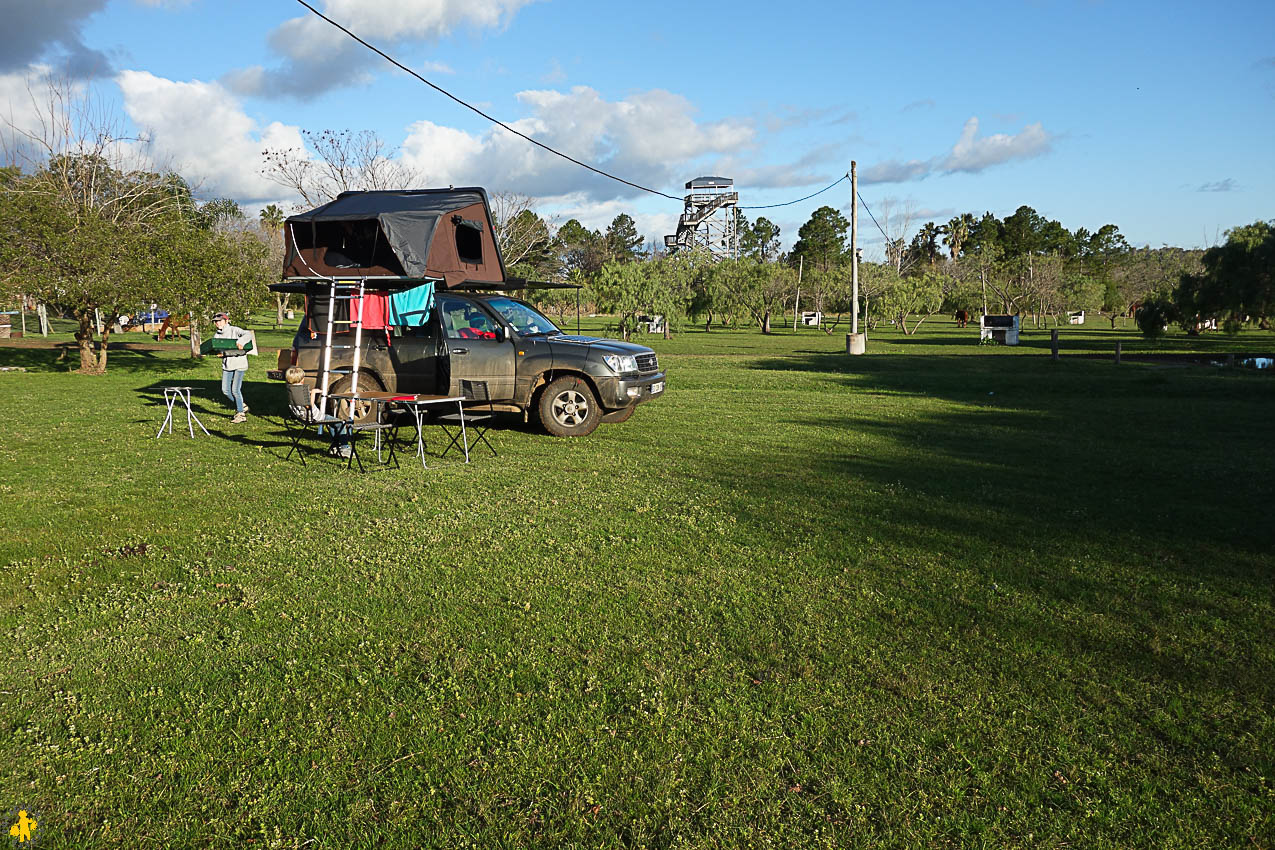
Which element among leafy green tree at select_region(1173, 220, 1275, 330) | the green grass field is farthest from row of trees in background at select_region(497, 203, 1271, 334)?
the green grass field

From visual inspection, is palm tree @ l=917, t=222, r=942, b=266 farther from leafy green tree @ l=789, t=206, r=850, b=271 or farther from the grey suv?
the grey suv

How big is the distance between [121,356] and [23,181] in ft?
19.2

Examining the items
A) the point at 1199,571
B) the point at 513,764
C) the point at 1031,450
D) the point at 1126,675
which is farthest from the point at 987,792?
the point at 1031,450

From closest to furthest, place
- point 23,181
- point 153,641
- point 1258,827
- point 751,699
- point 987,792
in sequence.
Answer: point 1258,827, point 987,792, point 751,699, point 153,641, point 23,181

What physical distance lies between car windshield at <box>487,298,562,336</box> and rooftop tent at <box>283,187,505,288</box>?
59cm

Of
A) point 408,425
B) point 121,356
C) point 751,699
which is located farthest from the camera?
point 121,356

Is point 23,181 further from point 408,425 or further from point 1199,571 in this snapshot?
point 1199,571

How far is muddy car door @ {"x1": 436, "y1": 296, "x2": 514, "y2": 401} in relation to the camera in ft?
36.2

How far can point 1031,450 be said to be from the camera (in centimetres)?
1034

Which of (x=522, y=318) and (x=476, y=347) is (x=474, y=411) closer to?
(x=476, y=347)

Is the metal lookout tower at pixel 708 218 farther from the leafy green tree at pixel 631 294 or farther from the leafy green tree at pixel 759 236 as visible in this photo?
the leafy green tree at pixel 631 294

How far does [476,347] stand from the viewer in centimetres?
1116

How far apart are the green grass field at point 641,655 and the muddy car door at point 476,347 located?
7.17 feet

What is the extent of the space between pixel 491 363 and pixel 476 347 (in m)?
0.28
